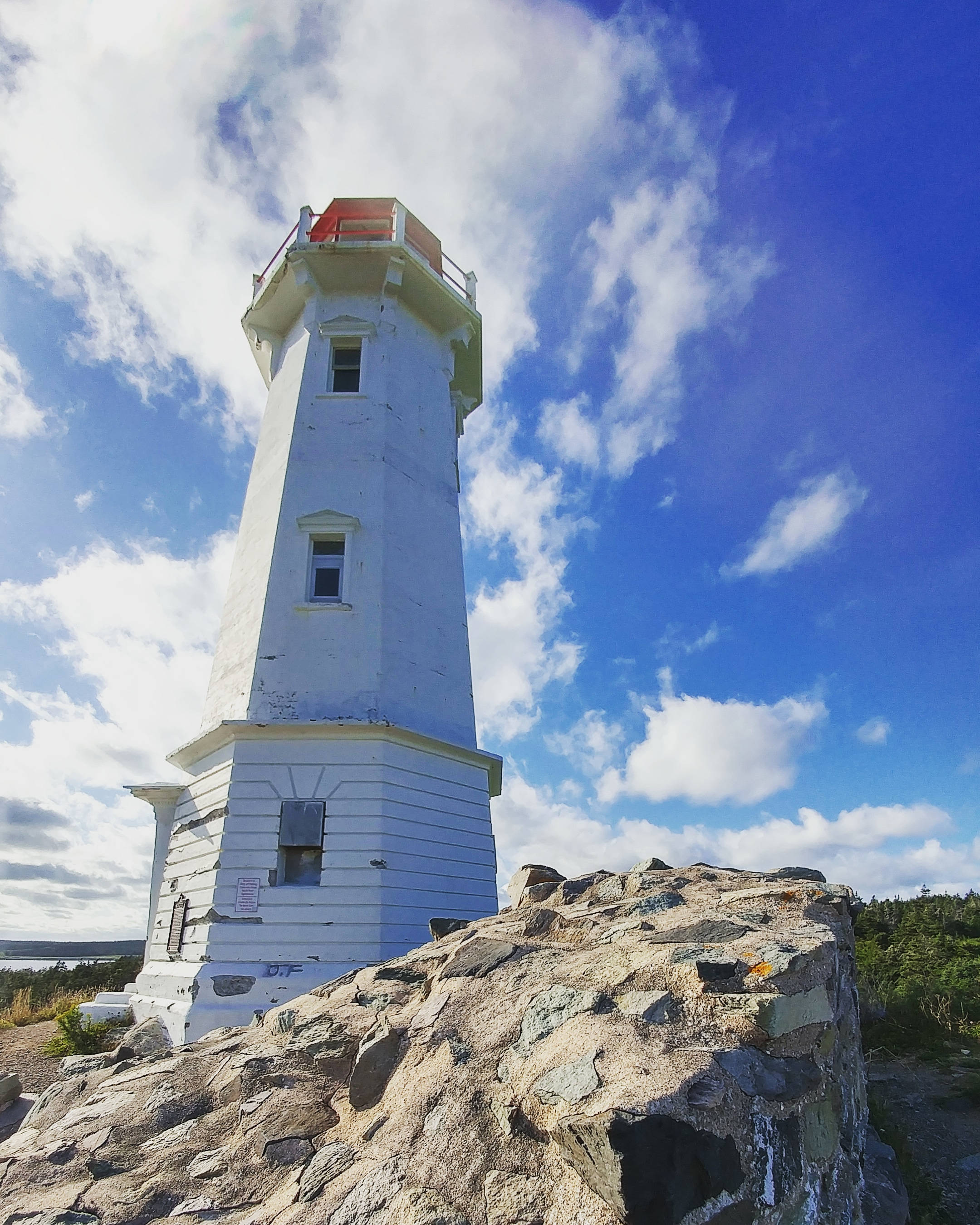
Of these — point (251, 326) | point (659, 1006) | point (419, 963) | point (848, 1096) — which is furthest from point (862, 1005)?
point (251, 326)

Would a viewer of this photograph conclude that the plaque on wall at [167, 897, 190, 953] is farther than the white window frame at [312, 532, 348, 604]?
No

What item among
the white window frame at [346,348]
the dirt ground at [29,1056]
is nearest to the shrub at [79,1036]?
the dirt ground at [29,1056]

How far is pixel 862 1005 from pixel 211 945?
9054mm

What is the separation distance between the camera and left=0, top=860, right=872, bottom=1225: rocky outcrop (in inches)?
108

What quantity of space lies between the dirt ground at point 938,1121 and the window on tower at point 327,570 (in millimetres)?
9362

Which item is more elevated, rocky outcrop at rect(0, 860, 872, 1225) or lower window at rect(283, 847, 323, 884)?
lower window at rect(283, 847, 323, 884)

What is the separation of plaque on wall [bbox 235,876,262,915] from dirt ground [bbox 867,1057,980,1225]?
7.38m

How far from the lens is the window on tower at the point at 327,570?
12266mm

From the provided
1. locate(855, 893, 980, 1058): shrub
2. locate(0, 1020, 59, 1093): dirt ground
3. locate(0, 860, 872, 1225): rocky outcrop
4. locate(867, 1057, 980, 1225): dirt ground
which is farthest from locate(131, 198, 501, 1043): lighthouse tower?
locate(855, 893, 980, 1058): shrub

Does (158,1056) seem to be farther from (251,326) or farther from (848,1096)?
(251,326)

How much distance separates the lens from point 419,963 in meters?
5.25

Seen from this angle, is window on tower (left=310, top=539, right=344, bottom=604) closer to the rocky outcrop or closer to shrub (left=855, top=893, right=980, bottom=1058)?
the rocky outcrop

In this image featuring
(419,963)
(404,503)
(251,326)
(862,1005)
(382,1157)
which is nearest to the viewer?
(382,1157)

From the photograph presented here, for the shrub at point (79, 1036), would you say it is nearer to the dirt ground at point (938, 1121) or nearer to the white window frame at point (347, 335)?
the dirt ground at point (938, 1121)
